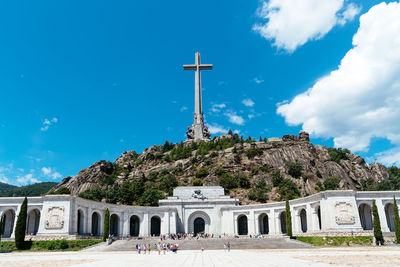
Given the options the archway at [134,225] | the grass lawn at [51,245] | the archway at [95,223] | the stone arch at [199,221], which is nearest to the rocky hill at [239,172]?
the archway at [134,225]

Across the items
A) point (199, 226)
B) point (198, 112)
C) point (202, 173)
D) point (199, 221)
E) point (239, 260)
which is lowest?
point (239, 260)

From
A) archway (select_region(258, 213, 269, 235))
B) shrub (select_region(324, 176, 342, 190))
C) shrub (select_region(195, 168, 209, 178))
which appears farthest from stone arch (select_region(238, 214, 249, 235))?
shrub (select_region(324, 176, 342, 190))

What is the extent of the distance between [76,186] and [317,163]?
186 ft

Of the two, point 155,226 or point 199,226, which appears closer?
point 155,226

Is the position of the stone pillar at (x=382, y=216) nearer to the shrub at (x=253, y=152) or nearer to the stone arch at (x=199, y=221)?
the stone arch at (x=199, y=221)

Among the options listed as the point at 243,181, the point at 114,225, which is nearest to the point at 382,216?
the point at 243,181

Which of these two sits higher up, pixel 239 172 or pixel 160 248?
pixel 239 172

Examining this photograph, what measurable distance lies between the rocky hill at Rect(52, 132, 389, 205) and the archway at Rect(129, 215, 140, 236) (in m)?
6.84

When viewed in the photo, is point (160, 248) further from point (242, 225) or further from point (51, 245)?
point (242, 225)

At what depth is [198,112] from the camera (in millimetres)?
91500

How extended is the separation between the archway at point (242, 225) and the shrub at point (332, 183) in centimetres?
2411

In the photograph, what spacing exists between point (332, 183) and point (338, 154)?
61.3 ft

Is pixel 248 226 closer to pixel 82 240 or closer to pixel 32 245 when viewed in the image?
pixel 82 240

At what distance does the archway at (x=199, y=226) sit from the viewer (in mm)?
53250
